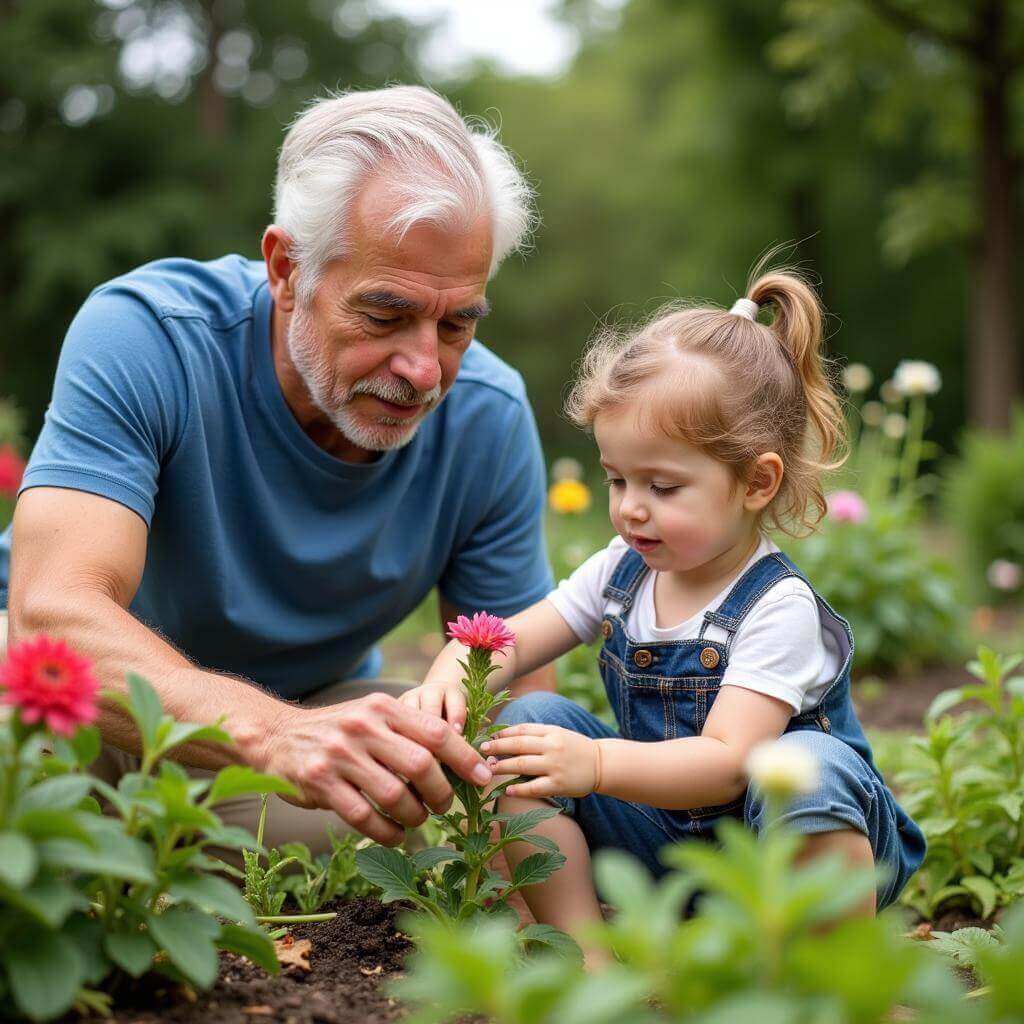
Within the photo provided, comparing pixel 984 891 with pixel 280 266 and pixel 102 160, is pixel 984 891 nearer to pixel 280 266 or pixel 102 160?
pixel 280 266

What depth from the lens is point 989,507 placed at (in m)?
7.28

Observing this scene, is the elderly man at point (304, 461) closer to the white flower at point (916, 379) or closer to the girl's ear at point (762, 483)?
the girl's ear at point (762, 483)

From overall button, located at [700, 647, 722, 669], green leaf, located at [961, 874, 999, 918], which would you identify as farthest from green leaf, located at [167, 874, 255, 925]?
green leaf, located at [961, 874, 999, 918]

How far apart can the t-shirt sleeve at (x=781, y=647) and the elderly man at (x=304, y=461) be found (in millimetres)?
483

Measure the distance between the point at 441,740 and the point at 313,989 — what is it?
38 centimetres

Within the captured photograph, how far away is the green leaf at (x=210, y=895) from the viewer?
1.37m

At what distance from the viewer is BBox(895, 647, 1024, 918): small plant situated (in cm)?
245

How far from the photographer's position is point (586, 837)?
2193 mm

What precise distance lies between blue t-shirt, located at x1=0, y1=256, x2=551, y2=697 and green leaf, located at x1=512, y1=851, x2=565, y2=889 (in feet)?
3.23

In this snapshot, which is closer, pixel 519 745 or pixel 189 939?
pixel 189 939

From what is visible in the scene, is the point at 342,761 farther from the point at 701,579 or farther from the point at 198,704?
the point at 701,579

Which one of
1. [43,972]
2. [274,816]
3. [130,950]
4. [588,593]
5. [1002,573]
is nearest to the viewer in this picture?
[43,972]

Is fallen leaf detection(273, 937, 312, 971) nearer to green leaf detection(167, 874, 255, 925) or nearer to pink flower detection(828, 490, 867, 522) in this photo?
green leaf detection(167, 874, 255, 925)

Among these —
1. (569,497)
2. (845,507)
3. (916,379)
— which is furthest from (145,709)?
(916,379)
